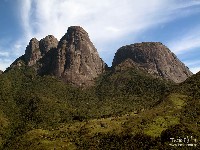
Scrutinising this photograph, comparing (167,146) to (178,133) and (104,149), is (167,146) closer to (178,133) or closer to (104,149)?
(178,133)

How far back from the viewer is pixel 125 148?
192 m

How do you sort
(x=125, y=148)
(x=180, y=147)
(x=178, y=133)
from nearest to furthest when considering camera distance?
(x=180, y=147) < (x=178, y=133) < (x=125, y=148)

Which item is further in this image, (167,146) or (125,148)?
(125,148)

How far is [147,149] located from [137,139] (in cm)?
1543

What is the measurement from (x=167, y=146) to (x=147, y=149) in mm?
15549

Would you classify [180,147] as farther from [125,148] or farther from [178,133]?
[125,148]

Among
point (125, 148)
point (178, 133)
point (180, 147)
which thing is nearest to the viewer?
point (180, 147)

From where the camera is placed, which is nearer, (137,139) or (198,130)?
(198,130)

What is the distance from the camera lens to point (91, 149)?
198750 millimetres

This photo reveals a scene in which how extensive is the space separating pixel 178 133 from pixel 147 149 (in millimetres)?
16994

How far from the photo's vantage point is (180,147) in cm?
16250

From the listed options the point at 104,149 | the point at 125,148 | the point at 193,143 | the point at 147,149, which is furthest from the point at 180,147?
the point at 104,149

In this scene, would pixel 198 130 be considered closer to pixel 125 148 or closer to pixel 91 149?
pixel 125 148

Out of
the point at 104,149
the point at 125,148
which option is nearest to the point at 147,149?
the point at 125,148
